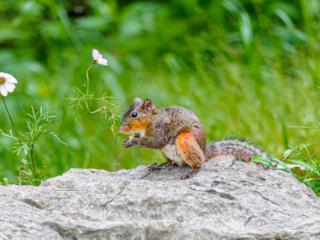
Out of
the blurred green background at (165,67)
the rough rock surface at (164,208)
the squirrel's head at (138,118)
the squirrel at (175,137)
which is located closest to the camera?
the rough rock surface at (164,208)

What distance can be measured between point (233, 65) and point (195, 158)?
2820 millimetres

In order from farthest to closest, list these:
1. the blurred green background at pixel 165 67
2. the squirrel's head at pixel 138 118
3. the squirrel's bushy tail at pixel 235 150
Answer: the blurred green background at pixel 165 67 < the squirrel's head at pixel 138 118 < the squirrel's bushy tail at pixel 235 150

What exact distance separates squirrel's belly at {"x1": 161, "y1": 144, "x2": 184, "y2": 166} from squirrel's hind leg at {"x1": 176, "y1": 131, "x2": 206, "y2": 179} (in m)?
0.03

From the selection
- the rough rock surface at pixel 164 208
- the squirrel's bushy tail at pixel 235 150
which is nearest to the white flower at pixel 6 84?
the rough rock surface at pixel 164 208

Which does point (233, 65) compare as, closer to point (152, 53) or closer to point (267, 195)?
point (152, 53)

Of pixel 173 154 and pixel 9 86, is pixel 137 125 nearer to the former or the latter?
pixel 173 154

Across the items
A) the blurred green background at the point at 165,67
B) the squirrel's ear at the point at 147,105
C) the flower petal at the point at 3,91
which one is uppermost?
the flower petal at the point at 3,91

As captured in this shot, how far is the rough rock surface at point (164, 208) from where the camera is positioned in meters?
3.32

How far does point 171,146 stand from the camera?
4449 millimetres

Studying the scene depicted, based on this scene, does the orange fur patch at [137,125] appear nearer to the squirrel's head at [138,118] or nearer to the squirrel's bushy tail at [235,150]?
the squirrel's head at [138,118]

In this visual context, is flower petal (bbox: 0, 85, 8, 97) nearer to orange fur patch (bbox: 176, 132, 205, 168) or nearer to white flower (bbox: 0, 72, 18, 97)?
white flower (bbox: 0, 72, 18, 97)

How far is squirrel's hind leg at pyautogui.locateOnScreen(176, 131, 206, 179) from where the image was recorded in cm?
425

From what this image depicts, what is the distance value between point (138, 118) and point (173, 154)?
30 centimetres

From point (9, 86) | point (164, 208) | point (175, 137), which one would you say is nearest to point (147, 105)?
point (175, 137)
